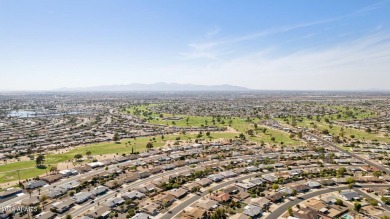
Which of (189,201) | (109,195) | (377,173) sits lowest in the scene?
(109,195)

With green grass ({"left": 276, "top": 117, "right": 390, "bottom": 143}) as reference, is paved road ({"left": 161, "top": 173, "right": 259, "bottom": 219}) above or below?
below

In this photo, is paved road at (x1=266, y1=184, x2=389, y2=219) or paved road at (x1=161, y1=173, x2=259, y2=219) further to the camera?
paved road at (x1=161, y1=173, x2=259, y2=219)

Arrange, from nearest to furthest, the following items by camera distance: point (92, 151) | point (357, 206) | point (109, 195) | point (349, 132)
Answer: point (357, 206)
point (109, 195)
point (92, 151)
point (349, 132)

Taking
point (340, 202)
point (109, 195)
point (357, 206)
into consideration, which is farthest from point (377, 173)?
point (109, 195)

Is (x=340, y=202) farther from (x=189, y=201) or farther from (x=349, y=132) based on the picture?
(x=349, y=132)

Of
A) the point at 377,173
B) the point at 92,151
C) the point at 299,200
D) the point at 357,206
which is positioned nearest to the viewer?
the point at 357,206

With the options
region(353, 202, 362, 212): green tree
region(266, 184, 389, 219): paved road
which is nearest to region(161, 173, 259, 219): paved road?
region(266, 184, 389, 219): paved road

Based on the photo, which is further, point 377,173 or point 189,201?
point 377,173

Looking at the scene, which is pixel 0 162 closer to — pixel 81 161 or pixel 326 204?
pixel 81 161

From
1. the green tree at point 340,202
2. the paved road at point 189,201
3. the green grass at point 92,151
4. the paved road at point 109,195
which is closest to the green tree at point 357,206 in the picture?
the green tree at point 340,202

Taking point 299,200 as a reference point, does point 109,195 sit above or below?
below

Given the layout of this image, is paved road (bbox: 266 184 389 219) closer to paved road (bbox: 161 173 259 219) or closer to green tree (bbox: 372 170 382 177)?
green tree (bbox: 372 170 382 177)
